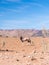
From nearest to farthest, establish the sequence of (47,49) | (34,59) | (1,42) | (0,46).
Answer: (34,59) → (47,49) → (0,46) → (1,42)

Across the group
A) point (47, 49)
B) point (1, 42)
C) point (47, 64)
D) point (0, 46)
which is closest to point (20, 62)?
point (47, 64)

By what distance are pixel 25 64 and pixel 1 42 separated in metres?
13.5

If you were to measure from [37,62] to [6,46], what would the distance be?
36.9 ft

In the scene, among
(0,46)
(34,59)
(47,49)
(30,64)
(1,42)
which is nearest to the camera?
(30,64)

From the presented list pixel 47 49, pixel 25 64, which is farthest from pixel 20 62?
pixel 47 49

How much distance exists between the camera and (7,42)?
→ 24688mm

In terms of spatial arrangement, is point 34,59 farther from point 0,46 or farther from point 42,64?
point 0,46

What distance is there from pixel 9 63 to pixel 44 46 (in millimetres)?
7838

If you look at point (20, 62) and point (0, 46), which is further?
point (0, 46)

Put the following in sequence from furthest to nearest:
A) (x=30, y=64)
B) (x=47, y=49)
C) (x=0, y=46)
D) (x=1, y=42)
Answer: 1. (x=1, y=42)
2. (x=0, y=46)
3. (x=47, y=49)
4. (x=30, y=64)

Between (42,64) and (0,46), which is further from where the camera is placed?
(0,46)

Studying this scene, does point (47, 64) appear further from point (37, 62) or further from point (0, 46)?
point (0, 46)

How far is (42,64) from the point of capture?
1125cm

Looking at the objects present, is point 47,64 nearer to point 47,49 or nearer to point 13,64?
point 13,64
